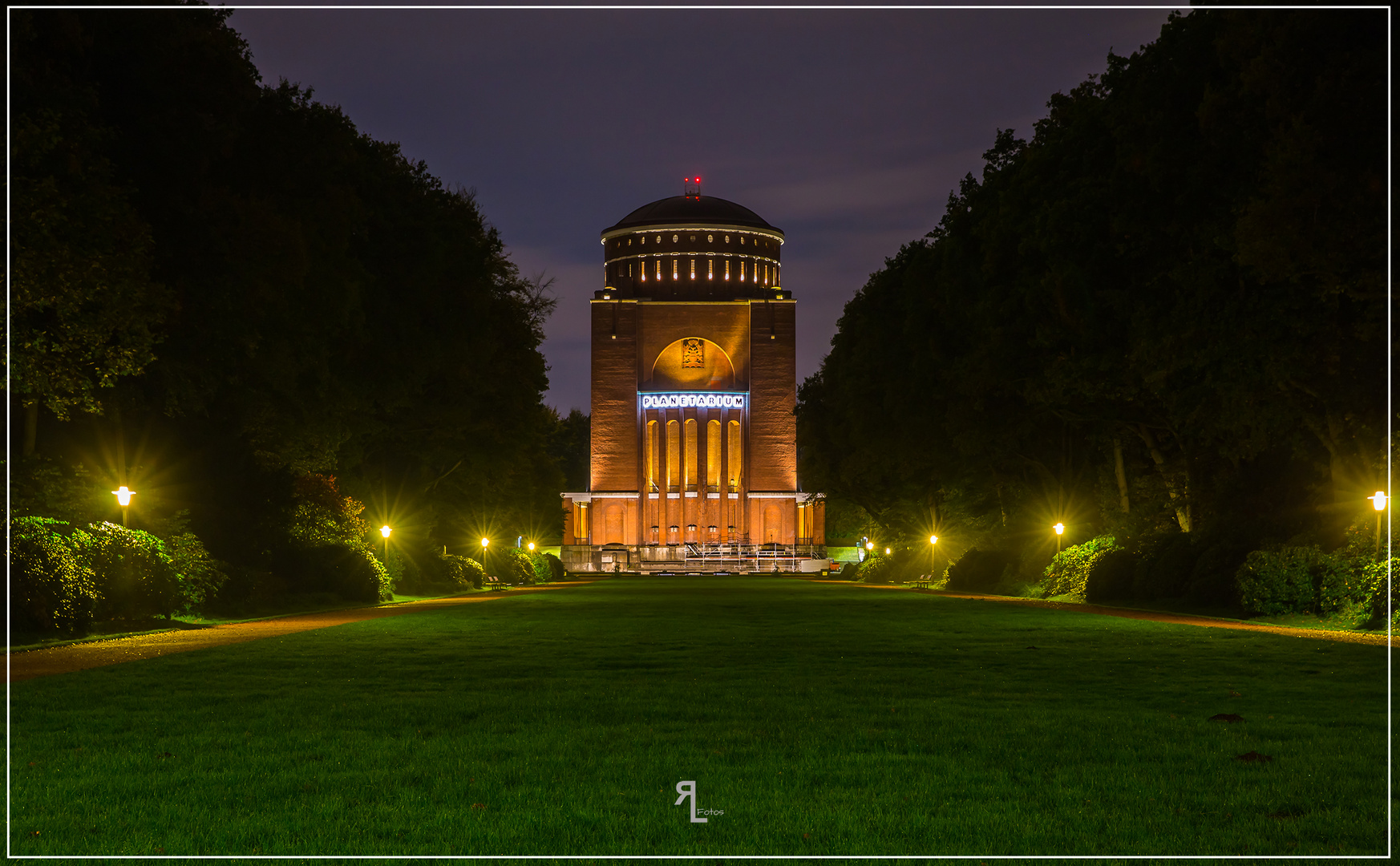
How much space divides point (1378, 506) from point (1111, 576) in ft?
32.7

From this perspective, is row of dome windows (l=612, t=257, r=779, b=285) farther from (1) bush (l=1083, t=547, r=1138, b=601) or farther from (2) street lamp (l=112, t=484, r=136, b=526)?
(2) street lamp (l=112, t=484, r=136, b=526)

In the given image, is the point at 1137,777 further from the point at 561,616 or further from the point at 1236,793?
the point at 561,616

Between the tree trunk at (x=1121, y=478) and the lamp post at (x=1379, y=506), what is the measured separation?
470 inches

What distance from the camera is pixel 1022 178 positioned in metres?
31.1

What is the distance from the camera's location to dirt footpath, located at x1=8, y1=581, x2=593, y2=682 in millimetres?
13846

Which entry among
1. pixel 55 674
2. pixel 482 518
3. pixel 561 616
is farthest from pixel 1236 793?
pixel 482 518

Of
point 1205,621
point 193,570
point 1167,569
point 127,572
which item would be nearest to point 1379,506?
point 1205,621

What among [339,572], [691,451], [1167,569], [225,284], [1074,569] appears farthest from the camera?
[691,451]

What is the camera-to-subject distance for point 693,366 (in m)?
112

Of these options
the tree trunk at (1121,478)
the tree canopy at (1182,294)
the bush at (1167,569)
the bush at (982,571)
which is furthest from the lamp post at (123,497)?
the bush at (982,571)

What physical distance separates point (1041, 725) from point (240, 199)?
716 inches

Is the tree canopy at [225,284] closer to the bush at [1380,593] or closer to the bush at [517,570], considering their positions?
the bush at [517,570]

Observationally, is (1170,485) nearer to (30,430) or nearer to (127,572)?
(127,572)

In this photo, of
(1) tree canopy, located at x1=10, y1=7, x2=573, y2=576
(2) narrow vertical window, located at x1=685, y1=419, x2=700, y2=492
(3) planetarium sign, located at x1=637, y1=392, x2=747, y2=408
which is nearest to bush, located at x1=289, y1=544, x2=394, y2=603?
(1) tree canopy, located at x1=10, y1=7, x2=573, y2=576
